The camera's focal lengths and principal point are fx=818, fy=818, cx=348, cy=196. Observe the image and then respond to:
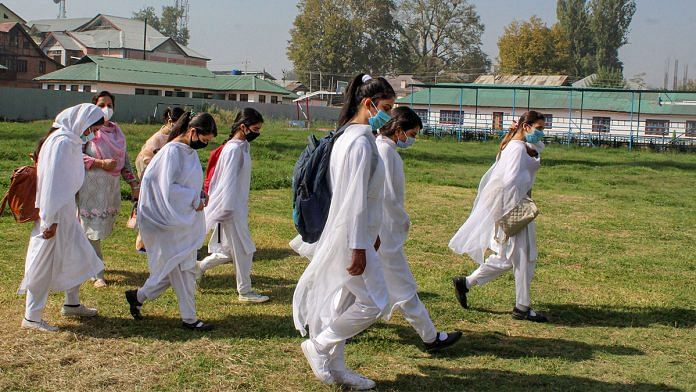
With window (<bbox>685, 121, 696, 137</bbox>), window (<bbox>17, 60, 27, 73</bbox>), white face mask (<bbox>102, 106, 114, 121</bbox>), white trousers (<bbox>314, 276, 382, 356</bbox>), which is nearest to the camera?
white trousers (<bbox>314, 276, 382, 356</bbox>)

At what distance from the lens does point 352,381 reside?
4.97m

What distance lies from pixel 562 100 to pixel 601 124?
4147mm

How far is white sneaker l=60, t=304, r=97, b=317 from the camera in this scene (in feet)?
21.1

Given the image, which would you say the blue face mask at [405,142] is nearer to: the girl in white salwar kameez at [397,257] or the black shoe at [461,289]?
the girl in white salwar kameez at [397,257]

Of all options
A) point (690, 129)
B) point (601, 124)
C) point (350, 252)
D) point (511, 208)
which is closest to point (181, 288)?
point (350, 252)

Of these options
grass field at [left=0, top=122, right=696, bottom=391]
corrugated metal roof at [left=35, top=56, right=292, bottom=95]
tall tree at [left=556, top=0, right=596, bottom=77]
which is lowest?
grass field at [left=0, top=122, right=696, bottom=391]

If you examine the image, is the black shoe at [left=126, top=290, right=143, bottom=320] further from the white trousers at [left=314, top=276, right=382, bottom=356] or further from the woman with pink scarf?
the white trousers at [left=314, top=276, right=382, bottom=356]

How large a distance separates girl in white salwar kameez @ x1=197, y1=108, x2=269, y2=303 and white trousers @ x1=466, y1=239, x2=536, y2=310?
1968 millimetres

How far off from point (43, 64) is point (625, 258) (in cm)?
6258

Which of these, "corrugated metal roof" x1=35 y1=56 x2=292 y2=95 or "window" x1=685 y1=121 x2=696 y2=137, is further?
"corrugated metal roof" x1=35 y1=56 x2=292 y2=95

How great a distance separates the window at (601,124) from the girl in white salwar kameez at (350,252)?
4188 centimetres

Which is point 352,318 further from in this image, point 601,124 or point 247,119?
point 601,124

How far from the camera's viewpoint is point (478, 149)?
3291 cm

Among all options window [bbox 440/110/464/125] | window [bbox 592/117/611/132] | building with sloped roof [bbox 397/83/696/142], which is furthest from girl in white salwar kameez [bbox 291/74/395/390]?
window [bbox 440/110/464/125]
